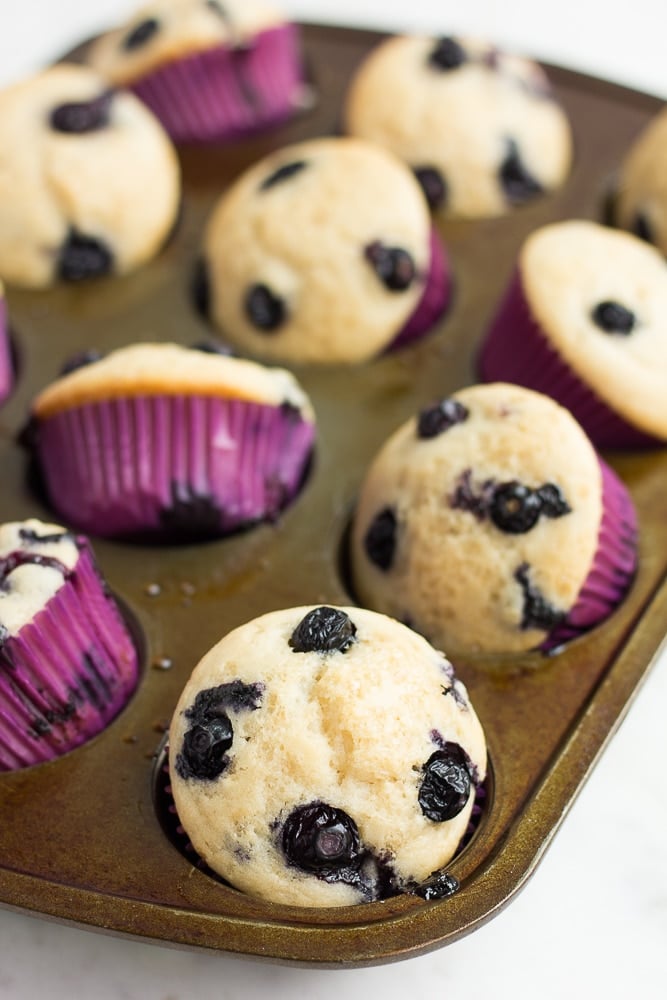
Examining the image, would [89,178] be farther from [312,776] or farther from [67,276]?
[312,776]

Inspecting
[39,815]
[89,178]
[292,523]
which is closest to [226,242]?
[89,178]

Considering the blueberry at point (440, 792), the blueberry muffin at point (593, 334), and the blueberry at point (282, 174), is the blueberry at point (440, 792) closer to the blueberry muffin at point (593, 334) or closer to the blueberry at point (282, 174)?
the blueberry muffin at point (593, 334)

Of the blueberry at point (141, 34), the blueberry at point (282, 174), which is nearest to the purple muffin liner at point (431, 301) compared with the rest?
the blueberry at point (282, 174)

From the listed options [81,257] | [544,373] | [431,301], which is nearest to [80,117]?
[81,257]

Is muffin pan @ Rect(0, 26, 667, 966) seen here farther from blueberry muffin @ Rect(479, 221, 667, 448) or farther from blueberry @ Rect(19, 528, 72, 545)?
blueberry @ Rect(19, 528, 72, 545)

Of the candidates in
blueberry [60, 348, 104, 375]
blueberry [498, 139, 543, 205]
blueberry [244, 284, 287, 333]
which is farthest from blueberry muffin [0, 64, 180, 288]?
blueberry [498, 139, 543, 205]

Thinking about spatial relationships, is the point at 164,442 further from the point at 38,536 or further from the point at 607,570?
the point at 607,570
